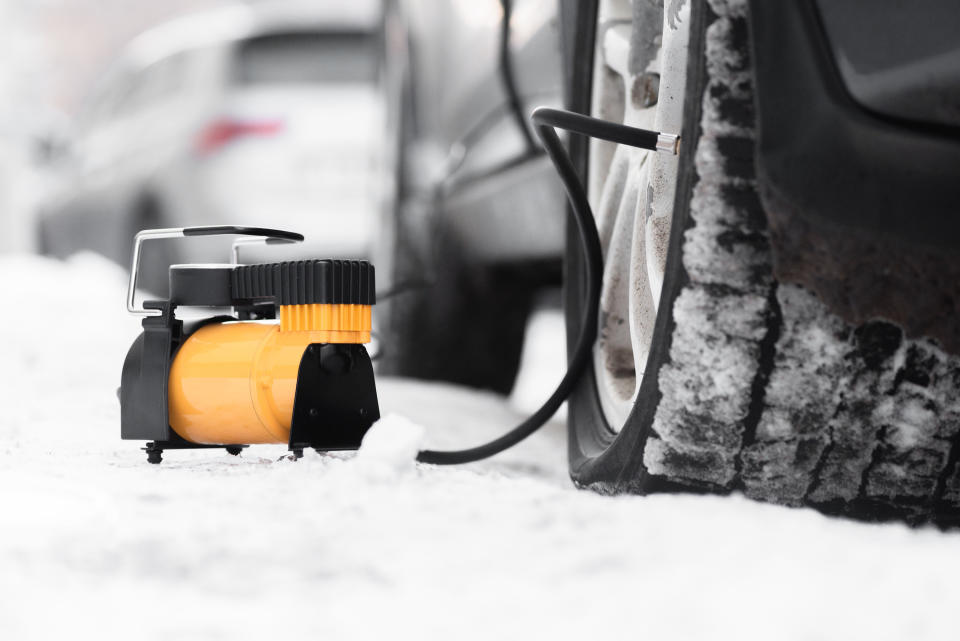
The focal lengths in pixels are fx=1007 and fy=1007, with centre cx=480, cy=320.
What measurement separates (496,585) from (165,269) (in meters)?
4.07

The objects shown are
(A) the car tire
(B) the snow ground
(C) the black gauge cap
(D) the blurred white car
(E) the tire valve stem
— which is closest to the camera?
(B) the snow ground

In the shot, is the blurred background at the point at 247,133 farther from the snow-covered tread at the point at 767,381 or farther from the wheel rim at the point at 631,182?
the snow-covered tread at the point at 767,381

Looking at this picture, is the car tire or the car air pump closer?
the car tire

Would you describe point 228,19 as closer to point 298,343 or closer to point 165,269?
point 165,269

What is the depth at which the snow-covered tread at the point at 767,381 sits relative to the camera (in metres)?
0.81

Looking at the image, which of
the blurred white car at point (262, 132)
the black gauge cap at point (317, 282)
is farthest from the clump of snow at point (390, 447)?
the blurred white car at point (262, 132)

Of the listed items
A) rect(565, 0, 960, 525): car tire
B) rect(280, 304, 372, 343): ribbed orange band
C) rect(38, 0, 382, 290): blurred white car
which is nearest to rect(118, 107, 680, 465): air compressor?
rect(280, 304, 372, 343): ribbed orange band

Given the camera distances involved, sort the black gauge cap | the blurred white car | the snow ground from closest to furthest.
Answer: the snow ground < the black gauge cap < the blurred white car

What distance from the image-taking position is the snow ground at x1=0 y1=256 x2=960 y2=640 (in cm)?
63

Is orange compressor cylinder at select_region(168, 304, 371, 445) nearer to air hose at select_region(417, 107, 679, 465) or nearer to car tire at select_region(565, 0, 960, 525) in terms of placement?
air hose at select_region(417, 107, 679, 465)

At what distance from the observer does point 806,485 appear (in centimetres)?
88

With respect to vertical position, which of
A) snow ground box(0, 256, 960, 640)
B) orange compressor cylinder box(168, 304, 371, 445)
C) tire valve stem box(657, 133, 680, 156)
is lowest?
snow ground box(0, 256, 960, 640)

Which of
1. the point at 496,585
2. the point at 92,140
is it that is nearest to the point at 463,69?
the point at 496,585

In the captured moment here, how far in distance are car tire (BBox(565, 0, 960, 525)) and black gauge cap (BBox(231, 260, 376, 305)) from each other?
0.33 m
